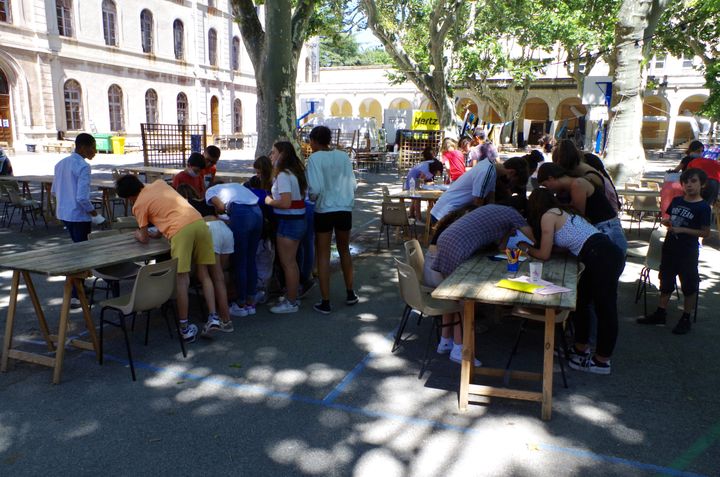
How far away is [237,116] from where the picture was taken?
3988 centimetres

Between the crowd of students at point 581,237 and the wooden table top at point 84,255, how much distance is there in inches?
91.1

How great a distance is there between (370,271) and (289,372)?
3.07 meters

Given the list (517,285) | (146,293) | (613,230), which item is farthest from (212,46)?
(517,285)

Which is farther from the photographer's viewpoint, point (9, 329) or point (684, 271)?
point (684, 271)

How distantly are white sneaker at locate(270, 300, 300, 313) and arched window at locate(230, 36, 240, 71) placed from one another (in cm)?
3612

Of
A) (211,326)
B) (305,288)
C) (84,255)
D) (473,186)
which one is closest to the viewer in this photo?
(84,255)

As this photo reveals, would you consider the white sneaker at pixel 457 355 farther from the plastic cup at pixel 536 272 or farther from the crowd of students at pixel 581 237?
the plastic cup at pixel 536 272

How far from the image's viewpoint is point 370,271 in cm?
711

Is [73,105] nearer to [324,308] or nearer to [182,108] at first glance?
[182,108]

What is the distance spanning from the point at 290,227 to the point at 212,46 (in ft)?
116

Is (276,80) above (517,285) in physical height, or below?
above

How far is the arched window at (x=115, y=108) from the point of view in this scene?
3045cm

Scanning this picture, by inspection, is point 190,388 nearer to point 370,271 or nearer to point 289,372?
point 289,372

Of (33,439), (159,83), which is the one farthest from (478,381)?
(159,83)
